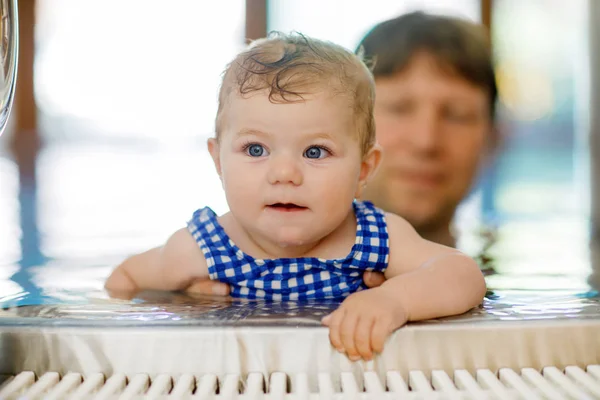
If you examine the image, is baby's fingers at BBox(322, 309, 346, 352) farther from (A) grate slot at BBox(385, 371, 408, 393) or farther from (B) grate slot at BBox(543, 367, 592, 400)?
(B) grate slot at BBox(543, 367, 592, 400)

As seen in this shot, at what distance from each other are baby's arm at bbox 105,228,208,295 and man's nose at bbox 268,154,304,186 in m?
0.24

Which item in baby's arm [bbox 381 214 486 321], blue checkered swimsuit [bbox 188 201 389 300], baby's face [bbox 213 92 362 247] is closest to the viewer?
baby's arm [bbox 381 214 486 321]

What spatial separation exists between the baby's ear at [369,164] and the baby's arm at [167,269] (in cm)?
27

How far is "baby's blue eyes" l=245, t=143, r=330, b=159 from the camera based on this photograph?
920mm

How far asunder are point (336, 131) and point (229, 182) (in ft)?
0.54

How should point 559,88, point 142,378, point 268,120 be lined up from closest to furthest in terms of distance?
point 142,378
point 268,120
point 559,88

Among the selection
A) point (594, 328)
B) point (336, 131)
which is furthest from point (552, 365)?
point (336, 131)

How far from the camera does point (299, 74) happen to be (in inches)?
36.1

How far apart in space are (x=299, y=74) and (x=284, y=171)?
14cm

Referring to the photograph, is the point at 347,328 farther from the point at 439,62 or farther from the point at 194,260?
the point at 439,62

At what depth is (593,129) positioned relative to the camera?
129 inches

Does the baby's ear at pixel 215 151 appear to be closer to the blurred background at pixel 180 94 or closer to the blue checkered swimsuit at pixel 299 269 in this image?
the blue checkered swimsuit at pixel 299 269

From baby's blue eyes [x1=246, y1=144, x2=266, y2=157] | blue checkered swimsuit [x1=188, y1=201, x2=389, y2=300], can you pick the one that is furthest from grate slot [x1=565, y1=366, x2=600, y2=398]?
baby's blue eyes [x1=246, y1=144, x2=266, y2=157]

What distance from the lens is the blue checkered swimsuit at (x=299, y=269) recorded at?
1007 millimetres
